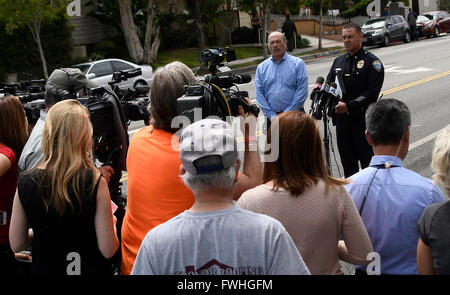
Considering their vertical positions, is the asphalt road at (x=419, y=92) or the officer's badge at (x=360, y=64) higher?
the officer's badge at (x=360, y=64)

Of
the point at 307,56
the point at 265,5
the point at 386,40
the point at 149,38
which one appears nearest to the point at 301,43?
the point at 386,40

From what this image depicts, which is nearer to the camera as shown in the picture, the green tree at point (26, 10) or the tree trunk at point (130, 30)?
the green tree at point (26, 10)

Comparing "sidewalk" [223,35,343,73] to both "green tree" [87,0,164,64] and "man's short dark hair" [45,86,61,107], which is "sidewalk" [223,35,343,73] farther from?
"man's short dark hair" [45,86,61,107]

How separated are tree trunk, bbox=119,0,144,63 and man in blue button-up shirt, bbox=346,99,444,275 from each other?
2287 centimetres

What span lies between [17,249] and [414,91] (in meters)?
12.9

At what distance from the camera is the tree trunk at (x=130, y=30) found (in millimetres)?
24703

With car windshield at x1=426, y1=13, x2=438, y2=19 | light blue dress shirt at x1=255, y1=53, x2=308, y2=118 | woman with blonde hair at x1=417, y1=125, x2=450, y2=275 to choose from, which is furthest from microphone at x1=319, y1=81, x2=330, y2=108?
car windshield at x1=426, y1=13, x2=438, y2=19

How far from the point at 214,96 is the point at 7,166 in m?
1.45

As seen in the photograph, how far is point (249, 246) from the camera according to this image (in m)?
2.17

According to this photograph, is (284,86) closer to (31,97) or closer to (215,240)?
(31,97)

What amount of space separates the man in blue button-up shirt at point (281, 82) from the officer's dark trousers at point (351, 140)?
2.44 feet

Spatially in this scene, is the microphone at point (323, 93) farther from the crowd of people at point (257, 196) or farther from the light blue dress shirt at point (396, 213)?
the light blue dress shirt at point (396, 213)

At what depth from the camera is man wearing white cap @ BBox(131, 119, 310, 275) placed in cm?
218

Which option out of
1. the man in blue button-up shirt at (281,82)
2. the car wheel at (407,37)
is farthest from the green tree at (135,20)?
the man in blue button-up shirt at (281,82)
